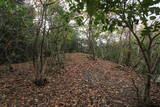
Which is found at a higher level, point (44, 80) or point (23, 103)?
point (44, 80)

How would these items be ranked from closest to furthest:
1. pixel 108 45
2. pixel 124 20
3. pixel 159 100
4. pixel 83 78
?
pixel 124 20 < pixel 159 100 < pixel 83 78 < pixel 108 45

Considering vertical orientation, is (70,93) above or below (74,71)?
below

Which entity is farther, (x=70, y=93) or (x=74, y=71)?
(x=74, y=71)

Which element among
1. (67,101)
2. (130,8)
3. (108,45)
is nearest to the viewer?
(130,8)

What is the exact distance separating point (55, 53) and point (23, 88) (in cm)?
284

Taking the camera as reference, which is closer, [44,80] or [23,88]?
[23,88]

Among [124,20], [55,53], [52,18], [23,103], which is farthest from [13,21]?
[124,20]

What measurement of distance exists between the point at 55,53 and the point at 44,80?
7.85 ft

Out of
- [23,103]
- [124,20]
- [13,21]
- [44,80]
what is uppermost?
[13,21]

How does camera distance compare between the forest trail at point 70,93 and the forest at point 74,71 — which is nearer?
the forest at point 74,71

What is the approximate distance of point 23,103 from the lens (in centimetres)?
373

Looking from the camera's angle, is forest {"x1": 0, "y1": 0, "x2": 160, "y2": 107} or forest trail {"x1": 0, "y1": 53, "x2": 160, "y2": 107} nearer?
forest {"x1": 0, "y1": 0, "x2": 160, "y2": 107}

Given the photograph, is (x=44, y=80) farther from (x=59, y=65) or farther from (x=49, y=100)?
(x=59, y=65)

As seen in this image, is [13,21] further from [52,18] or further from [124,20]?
[124,20]
